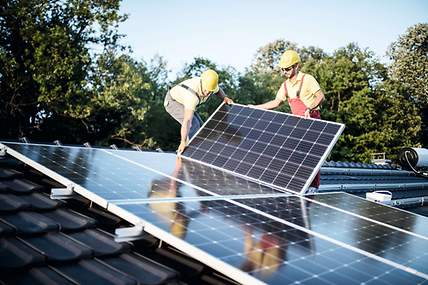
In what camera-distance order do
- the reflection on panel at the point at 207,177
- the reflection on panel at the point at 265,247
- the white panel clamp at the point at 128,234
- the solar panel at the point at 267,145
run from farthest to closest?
the solar panel at the point at 267,145
the reflection on panel at the point at 207,177
the white panel clamp at the point at 128,234
the reflection on panel at the point at 265,247

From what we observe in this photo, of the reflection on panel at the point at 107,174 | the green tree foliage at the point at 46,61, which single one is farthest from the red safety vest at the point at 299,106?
the green tree foliage at the point at 46,61

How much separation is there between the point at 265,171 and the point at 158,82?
39.0m

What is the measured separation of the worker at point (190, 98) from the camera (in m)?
7.03

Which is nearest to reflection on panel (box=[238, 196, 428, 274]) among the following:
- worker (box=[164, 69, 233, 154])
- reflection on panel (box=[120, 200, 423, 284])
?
reflection on panel (box=[120, 200, 423, 284])

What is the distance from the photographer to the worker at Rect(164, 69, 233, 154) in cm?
703

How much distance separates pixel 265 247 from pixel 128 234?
113 cm

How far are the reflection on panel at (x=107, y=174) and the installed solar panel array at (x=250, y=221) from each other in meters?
0.01

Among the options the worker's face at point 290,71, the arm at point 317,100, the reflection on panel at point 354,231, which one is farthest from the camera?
the worker's face at point 290,71

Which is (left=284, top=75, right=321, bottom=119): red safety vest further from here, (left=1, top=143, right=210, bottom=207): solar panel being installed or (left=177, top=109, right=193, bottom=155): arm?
(left=1, top=143, right=210, bottom=207): solar panel being installed

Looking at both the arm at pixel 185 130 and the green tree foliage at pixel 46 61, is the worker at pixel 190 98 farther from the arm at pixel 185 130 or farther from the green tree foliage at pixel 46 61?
the green tree foliage at pixel 46 61

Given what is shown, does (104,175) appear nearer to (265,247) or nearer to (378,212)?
(265,247)

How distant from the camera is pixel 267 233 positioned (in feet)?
10.8

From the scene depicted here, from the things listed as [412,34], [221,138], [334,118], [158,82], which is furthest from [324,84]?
[221,138]

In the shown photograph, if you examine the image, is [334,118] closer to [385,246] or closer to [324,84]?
[324,84]
